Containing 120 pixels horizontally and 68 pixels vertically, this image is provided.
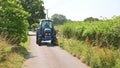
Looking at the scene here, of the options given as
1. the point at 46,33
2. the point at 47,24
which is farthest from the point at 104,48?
the point at 47,24

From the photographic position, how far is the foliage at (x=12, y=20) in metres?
23.9

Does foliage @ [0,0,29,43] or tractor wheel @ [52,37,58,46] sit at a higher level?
foliage @ [0,0,29,43]

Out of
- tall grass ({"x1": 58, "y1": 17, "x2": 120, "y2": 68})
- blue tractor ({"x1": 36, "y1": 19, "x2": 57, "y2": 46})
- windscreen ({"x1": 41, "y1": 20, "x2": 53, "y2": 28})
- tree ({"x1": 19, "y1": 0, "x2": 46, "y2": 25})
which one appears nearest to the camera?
tall grass ({"x1": 58, "y1": 17, "x2": 120, "y2": 68})

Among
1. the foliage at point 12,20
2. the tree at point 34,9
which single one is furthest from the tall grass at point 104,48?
the tree at point 34,9

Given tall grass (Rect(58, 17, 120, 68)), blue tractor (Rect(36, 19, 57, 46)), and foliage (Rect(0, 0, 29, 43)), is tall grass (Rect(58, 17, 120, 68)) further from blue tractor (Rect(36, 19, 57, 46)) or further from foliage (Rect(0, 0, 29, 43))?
blue tractor (Rect(36, 19, 57, 46))

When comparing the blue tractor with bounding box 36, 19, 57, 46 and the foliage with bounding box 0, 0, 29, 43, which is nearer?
the foliage with bounding box 0, 0, 29, 43

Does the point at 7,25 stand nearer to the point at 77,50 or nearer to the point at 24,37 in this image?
the point at 24,37

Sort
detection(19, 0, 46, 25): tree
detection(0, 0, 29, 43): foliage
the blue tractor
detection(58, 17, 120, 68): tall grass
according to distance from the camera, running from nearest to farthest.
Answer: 1. detection(58, 17, 120, 68): tall grass
2. detection(0, 0, 29, 43): foliage
3. the blue tractor
4. detection(19, 0, 46, 25): tree

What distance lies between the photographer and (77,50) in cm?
2281

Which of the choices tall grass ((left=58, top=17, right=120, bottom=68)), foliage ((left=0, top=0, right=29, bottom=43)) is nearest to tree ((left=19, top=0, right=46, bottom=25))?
foliage ((left=0, top=0, right=29, bottom=43))

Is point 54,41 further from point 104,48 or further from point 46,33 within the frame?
point 104,48

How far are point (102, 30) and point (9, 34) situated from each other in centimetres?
746

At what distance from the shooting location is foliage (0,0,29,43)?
78.5 feet

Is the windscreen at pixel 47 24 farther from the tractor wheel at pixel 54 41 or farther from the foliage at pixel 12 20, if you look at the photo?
the foliage at pixel 12 20
